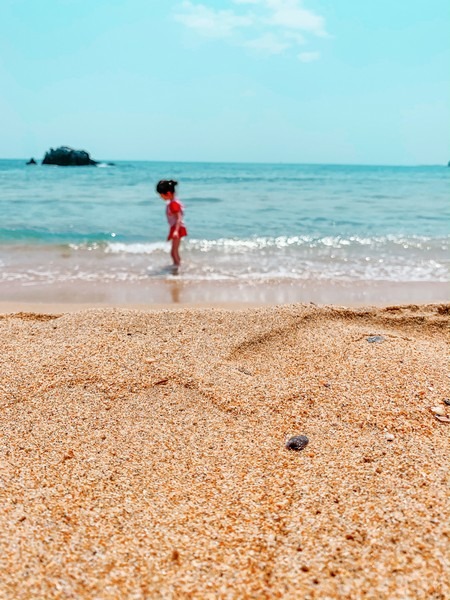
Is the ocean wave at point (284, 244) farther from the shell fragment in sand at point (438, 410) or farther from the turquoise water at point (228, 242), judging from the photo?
the shell fragment in sand at point (438, 410)

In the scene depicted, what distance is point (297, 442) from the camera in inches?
94.3

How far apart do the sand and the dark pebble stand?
0.11 feet

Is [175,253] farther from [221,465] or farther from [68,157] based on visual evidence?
[68,157]

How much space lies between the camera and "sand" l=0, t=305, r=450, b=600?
5.30 ft

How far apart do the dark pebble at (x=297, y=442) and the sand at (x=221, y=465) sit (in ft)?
0.11

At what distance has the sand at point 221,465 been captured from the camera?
162 cm

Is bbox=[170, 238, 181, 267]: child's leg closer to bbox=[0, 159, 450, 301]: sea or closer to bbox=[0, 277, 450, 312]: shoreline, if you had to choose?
bbox=[0, 159, 450, 301]: sea

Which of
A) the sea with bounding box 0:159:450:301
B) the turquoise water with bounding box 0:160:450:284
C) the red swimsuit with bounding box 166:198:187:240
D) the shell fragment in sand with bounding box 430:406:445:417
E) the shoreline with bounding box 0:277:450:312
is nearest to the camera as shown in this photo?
the shell fragment in sand with bounding box 430:406:445:417

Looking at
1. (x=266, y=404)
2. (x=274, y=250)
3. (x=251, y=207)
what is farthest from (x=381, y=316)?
(x=251, y=207)

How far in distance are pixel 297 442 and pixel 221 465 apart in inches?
15.3

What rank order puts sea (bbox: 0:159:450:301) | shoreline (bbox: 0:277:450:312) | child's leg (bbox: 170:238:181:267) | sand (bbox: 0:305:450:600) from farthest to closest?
child's leg (bbox: 170:238:181:267), sea (bbox: 0:159:450:301), shoreline (bbox: 0:277:450:312), sand (bbox: 0:305:450:600)

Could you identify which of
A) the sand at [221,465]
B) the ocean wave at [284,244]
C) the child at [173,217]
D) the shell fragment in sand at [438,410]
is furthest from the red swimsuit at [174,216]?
the shell fragment in sand at [438,410]

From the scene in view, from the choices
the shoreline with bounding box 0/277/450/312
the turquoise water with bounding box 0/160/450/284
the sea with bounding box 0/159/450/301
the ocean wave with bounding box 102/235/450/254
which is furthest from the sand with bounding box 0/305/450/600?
the ocean wave with bounding box 102/235/450/254

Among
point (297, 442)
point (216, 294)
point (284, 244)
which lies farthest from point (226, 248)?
point (297, 442)
